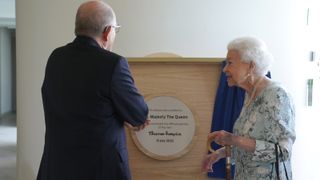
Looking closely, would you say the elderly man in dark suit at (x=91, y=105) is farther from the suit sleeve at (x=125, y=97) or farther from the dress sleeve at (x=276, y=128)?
the dress sleeve at (x=276, y=128)

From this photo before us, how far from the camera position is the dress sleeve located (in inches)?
58.5

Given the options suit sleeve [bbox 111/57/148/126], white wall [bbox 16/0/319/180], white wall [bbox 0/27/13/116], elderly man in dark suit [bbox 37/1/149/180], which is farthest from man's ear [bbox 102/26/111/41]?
white wall [bbox 0/27/13/116]

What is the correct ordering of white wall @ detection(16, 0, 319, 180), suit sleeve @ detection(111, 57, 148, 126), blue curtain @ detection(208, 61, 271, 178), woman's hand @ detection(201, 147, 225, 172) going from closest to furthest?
suit sleeve @ detection(111, 57, 148, 126)
woman's hand @ detection(201, 147, 225, 172)
blue curtain @ detection(208, 61, 271, 178)
white wall @ detection(16, 0, 319, 180)

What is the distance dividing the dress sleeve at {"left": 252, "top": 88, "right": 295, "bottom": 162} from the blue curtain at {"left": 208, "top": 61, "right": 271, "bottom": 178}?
1.51ft

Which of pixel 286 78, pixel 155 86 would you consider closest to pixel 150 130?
pixel 155 86

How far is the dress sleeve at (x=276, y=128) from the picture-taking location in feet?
4.88

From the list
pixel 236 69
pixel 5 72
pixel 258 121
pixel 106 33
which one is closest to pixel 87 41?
pixel 106 33

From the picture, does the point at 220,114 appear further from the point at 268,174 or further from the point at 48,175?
the point at 48,175

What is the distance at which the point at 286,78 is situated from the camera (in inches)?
117

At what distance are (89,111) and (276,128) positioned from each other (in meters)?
0.74

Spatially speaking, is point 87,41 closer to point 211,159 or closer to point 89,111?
point 89,111

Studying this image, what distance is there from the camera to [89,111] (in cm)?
137

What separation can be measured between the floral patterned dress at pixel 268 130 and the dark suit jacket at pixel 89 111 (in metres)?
0.48

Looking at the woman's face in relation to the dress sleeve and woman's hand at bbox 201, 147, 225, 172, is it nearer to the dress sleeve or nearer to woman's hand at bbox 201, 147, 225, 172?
the dress sleeve
